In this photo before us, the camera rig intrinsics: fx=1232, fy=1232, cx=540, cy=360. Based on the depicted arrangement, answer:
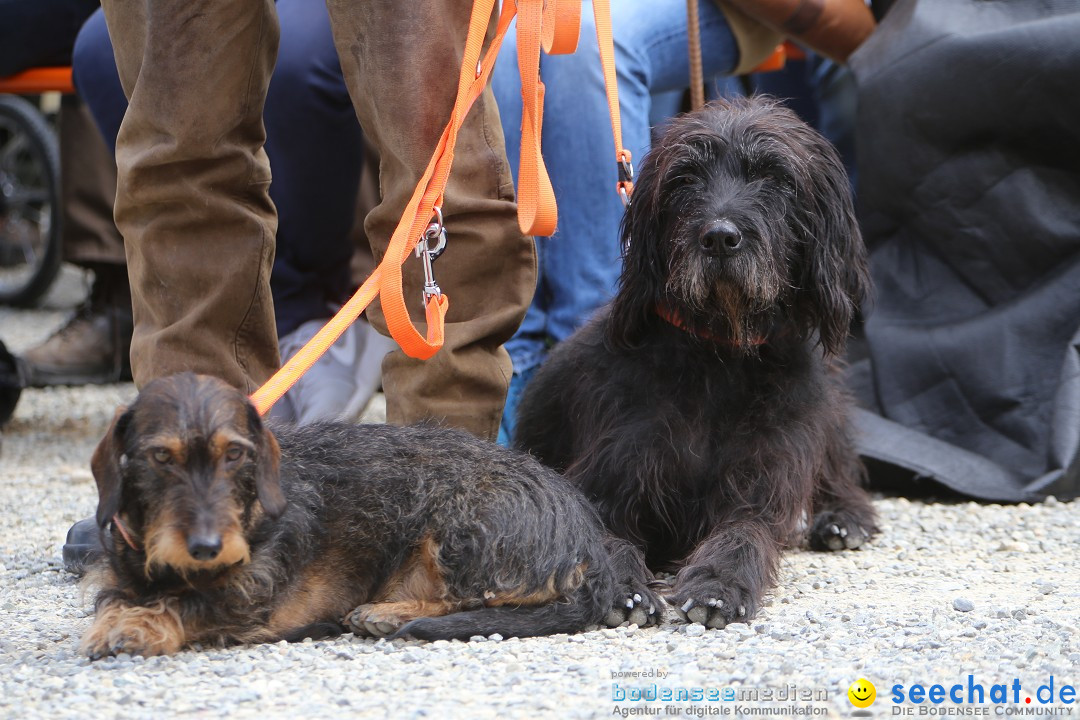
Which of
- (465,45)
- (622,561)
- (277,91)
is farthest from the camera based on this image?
(277,91)

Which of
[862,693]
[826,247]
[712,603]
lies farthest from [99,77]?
[862,693]

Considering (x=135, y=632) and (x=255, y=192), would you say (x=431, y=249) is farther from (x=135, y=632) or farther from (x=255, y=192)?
(x=135, y=632)

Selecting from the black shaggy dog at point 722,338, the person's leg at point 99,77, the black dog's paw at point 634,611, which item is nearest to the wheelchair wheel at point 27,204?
the person's leg at point 99,77

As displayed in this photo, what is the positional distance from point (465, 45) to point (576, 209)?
1590 millimetres

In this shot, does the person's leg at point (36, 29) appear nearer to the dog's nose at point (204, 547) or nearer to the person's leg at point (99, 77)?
the person's leg at point (99, 77)

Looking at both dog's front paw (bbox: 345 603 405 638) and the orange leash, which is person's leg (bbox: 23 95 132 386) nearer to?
the orange leash

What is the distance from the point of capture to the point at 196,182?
3.60 meters

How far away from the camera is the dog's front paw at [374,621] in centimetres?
288

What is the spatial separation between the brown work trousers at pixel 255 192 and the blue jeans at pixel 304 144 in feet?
5.03

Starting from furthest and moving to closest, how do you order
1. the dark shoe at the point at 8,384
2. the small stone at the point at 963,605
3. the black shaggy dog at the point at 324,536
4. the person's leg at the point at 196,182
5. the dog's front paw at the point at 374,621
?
the dark shoe at the point at 8,384
the person's leg at the point at 196,182
the small stone at the point at 963,605
the dog's front paw at the point at 374,621
the black shaggy dog at the point at 324,536

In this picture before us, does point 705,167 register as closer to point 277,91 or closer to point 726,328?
point 726,328

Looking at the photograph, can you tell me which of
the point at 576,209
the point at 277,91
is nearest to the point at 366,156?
the point at 277,91

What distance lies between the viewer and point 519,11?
3.36m

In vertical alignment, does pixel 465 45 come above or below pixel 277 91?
above
